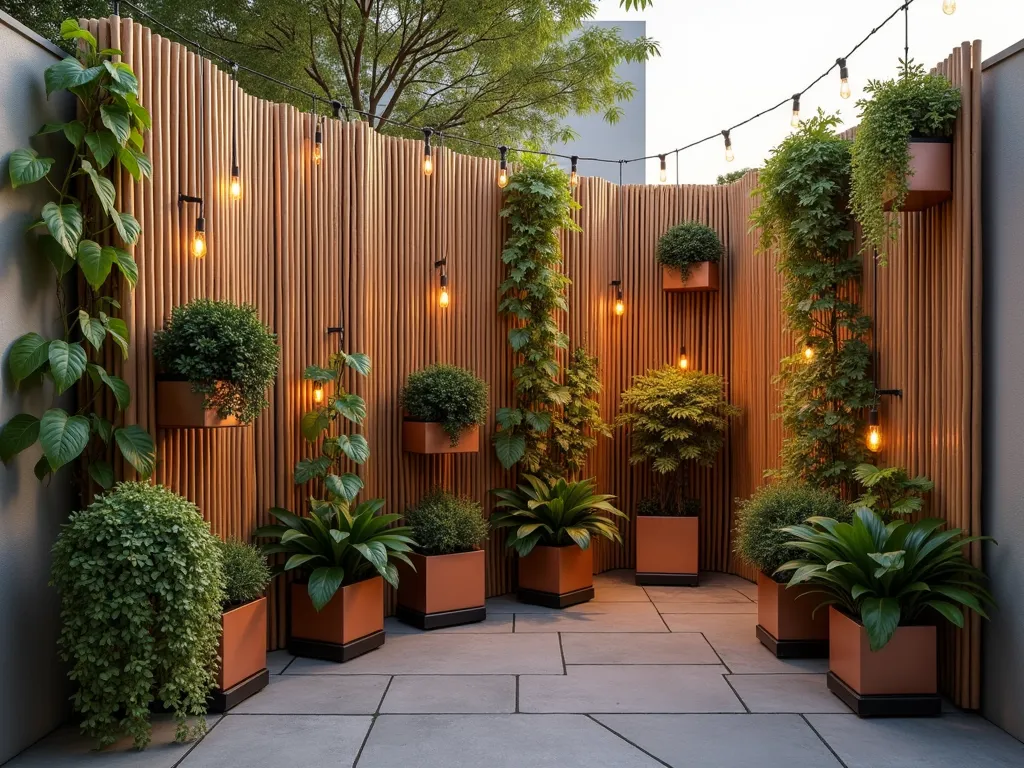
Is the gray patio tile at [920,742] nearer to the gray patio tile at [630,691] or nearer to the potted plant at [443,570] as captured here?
the gray patio tile at [630,691]

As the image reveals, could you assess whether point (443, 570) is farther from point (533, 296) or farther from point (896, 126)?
point (896, 126)

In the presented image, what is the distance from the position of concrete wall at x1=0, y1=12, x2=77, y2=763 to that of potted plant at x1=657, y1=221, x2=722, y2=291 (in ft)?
17.0

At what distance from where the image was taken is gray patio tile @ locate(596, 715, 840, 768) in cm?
370

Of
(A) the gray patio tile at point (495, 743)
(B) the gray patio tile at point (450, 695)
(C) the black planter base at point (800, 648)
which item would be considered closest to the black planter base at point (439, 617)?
(B) the gray patio tile at point (450, 695)

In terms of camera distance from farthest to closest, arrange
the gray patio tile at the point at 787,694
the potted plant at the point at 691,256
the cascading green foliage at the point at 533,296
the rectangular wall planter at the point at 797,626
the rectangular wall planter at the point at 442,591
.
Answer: the potted plant at the point at 691,256
the cascading green foliage at the point at 533,296
the rectangular wall planter at the point at 442,591
the rectangular wall planter at the point at 797,626
the gray patio tile at the point at 787,694

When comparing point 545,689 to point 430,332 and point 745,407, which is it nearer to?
point 430,332

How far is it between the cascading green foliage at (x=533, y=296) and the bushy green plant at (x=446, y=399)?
619 millimetres

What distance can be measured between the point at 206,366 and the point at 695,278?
15.8ft

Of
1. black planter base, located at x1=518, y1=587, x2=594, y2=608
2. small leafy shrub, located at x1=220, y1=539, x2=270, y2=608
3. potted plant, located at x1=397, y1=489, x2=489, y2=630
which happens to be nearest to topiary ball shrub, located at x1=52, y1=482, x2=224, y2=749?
small leafy shrub, located at x1=220, y1=539, x2=270, y2=608

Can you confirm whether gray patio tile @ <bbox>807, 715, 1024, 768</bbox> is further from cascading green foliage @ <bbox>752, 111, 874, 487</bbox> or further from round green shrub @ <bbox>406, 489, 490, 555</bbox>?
round green shrub @ <bbox>406, 489, 490, 555</bbox>

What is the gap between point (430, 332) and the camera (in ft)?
21.5

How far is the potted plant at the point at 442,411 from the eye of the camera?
6.06m

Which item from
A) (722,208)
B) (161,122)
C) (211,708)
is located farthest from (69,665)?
(722,208)

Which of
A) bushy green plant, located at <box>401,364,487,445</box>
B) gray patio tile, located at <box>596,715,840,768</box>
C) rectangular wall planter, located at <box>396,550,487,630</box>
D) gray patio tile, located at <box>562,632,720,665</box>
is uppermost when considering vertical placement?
bushy green plant, located at <box>401,364,487,445</box>
